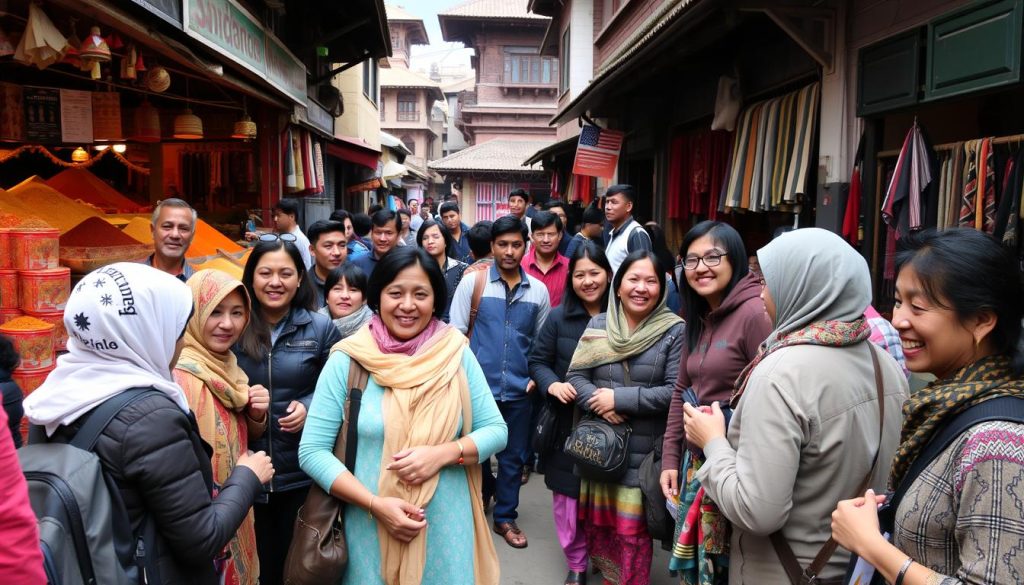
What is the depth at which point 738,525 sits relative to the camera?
81.9 inches

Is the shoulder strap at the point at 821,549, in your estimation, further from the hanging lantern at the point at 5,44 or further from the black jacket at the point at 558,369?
the hanging lantern at the point at 5,44

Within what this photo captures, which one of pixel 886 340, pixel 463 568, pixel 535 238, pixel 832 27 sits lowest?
pixel 463 568

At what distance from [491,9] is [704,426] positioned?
3093cm

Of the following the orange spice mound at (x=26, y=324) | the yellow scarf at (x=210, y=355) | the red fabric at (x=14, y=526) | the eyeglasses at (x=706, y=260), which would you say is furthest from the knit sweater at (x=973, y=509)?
the orange spice mound at (x=26, y=324)

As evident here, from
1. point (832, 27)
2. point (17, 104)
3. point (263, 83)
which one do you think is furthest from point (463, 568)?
point (263, 83)

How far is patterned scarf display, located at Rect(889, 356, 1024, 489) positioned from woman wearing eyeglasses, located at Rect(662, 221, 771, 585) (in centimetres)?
104

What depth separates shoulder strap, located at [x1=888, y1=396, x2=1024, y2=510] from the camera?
141 cm

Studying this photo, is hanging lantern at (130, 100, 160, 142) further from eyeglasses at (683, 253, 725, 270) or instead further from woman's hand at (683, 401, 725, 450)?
woman's hand at (683, 401, 725, 450)

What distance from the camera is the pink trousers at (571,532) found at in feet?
12.9

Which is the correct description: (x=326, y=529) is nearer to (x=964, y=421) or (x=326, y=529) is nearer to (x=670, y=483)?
(x=670, y=483)

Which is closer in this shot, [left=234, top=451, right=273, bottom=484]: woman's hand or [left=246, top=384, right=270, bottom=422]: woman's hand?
[left=234, top=451, right=273, bottom=484]: woman's hand

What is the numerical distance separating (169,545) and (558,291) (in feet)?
13.0

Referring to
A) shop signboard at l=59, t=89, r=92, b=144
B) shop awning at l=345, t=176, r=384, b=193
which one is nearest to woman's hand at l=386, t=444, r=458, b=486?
shop signboard at l=59, t=89, r=92, b=144

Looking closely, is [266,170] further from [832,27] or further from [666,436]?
[666,436]
